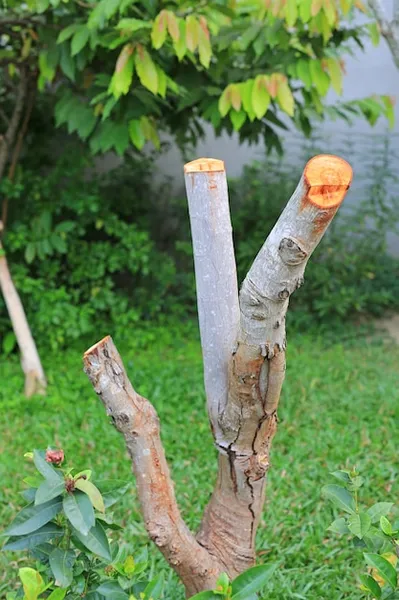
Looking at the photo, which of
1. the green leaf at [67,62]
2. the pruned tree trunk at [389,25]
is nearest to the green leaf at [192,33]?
the green leaf at [67,62]

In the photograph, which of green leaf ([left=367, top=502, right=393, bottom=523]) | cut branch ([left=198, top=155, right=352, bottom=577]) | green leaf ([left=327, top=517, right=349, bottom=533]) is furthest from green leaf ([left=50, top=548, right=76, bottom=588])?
green leaf ([left=367, top=502, right=393, bottom=523])

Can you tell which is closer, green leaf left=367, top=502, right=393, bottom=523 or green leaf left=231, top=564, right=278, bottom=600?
green leaf left=231, top=564, right=278, bottom=600

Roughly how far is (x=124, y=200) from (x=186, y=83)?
5.61ft

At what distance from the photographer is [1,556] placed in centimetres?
240

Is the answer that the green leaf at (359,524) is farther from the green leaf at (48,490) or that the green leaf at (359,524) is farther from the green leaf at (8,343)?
the green leaf at (8,343)

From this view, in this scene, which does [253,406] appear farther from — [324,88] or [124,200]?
[124,200]

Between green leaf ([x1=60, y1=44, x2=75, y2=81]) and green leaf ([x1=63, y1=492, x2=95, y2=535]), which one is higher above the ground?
green leaf ([x1=60, y1=44, x2=75, y2=81])

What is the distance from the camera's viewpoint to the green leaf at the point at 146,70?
2.73 m

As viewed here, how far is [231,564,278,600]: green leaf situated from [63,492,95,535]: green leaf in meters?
0.32

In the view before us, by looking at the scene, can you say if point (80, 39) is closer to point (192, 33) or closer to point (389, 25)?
point (192, 33)

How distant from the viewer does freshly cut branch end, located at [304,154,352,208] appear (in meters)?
1.20

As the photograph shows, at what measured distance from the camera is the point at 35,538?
4.61 ft

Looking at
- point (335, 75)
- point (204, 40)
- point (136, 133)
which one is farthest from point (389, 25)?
point (136, 133)

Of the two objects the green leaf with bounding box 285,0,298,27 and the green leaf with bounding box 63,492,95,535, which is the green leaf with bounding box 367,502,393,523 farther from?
the green leaf with bounding box 285,0,298,27
